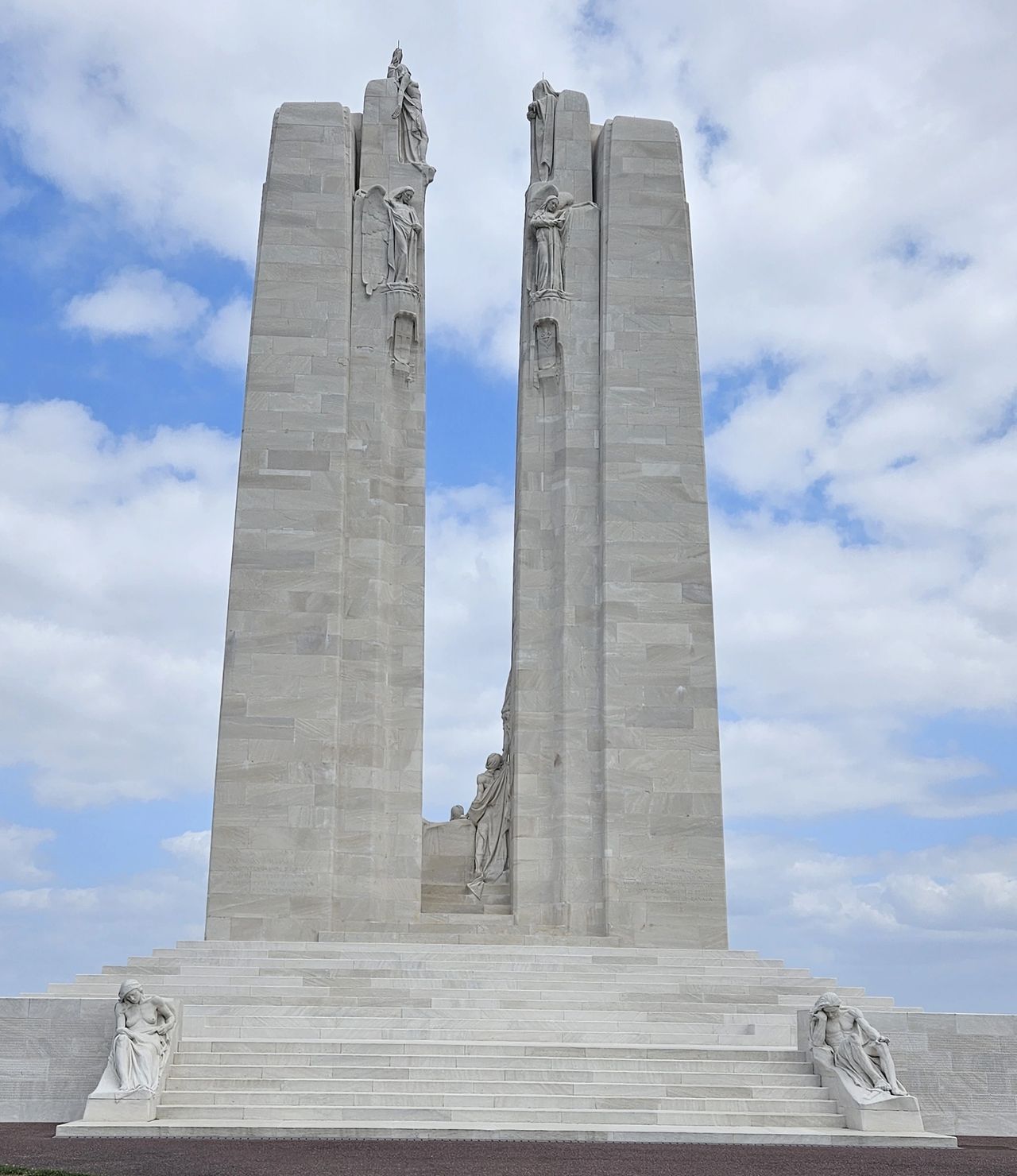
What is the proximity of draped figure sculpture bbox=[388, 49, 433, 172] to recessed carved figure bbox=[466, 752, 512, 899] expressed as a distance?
10.00 m

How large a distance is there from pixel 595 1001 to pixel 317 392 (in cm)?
1072

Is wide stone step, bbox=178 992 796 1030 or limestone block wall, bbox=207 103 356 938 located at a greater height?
limestone block wall, bbox=207 103 356 938

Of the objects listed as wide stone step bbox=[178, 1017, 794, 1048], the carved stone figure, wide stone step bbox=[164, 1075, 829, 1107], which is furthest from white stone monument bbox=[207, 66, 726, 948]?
the carved stone figure

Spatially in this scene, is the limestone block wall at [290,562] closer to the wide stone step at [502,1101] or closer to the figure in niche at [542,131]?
the figure in niche at [542,131]

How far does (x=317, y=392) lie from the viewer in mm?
21984

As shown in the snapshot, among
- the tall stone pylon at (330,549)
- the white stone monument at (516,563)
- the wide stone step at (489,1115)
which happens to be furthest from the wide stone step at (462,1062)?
the white stone monument at (516,563)

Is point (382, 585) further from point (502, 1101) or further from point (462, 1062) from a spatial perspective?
point (502, 1101)

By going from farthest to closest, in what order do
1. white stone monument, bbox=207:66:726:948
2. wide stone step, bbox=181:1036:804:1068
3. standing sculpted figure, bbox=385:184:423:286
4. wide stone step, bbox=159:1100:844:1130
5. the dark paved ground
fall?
standing sculpted figure, bbox=385:184:423:286
white stone monument, bbox=207:66:726:948
wide stone step, bbox=181:1036:804:1068
wide stone step, bbox=159:1100:844:1130
the dark paved ground

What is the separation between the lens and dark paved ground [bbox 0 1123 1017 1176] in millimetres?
9992

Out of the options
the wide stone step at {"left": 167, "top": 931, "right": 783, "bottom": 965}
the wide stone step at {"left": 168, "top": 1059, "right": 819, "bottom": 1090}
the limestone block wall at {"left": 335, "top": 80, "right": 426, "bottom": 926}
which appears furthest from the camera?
the limestone block wall at {"left": 335, "top": 80, "right": 426, "bottom": 926}

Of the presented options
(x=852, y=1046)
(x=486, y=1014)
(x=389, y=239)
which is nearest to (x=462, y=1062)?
(x=486, y=1014)

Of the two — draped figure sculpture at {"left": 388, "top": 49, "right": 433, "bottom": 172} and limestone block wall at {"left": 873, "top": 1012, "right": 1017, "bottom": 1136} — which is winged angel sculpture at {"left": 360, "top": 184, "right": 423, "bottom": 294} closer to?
draped figure sculpture at {"left": 388, "top": 49, "right": 433, "bottom": 172}

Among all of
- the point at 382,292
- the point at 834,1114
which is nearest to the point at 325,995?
the point at 834,1114

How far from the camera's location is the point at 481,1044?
13.5 meters
